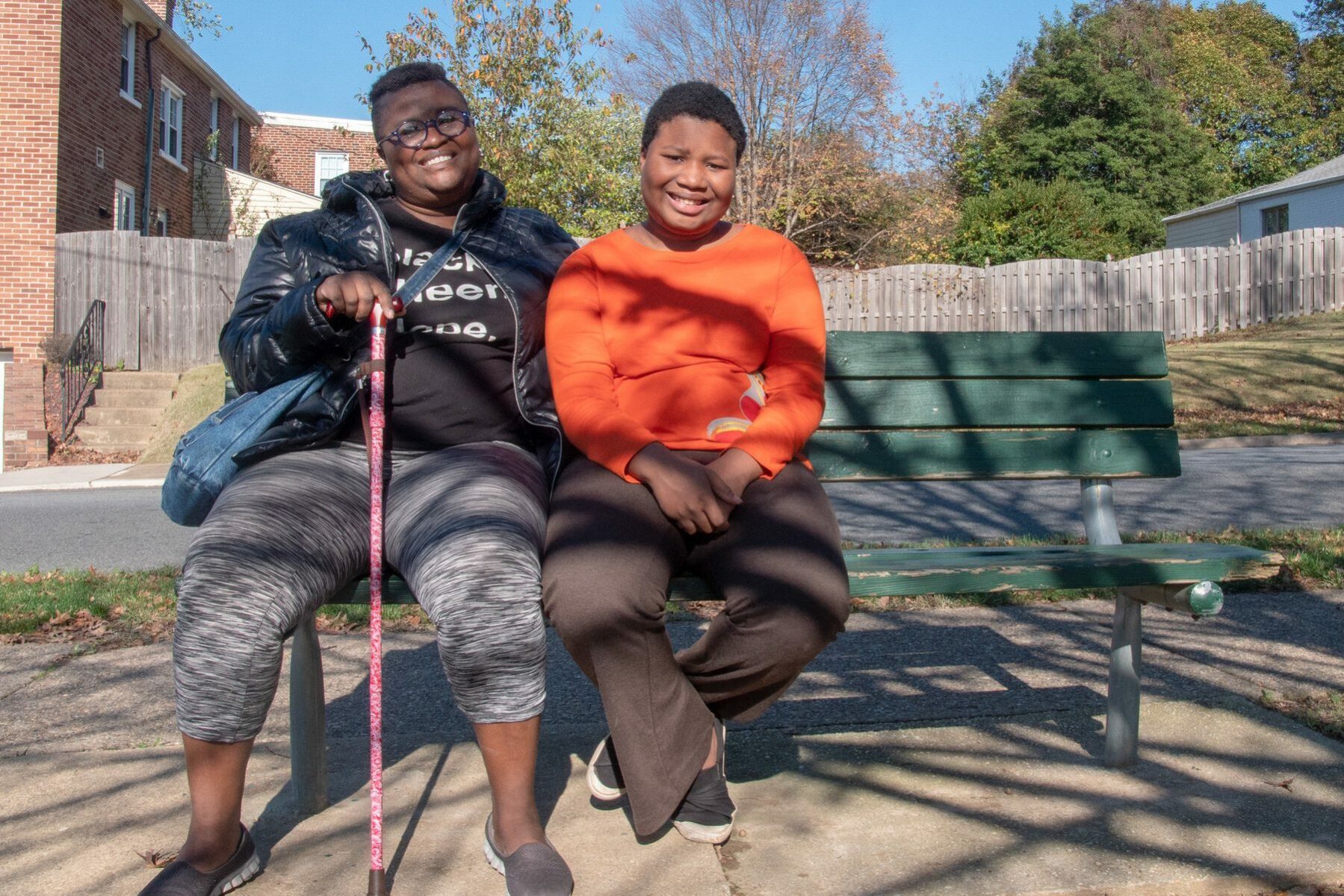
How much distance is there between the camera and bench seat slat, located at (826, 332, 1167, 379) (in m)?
3.51

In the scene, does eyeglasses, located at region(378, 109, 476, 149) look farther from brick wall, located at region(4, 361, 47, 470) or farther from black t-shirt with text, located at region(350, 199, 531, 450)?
brick wall, located at region(4, 361, 47, 470)

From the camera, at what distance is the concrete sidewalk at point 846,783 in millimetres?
2473

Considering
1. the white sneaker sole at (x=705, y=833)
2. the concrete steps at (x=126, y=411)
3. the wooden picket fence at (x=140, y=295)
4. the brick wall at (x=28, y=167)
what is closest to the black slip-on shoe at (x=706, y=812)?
the white sneaker sole at (x=705, y=833)

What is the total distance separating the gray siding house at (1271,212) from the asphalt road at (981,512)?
2187 cm

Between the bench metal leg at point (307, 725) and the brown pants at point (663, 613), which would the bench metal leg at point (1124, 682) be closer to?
the brown pants at point (663, 613)

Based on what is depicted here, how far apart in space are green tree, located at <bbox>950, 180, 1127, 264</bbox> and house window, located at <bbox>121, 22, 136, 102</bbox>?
19337 mm

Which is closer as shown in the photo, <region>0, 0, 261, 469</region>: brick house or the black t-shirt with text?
the black t-shirt with text

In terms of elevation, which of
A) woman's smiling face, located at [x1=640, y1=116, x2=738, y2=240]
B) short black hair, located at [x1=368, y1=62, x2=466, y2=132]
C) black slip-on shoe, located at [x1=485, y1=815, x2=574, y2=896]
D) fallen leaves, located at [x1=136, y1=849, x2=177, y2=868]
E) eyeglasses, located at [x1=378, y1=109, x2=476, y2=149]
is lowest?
fallen leaves, located at [x1=136, y1=849, x2=177, y2=868]

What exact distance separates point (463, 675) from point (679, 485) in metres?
0.61

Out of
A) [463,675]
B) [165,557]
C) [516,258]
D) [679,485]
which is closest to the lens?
[463,675]

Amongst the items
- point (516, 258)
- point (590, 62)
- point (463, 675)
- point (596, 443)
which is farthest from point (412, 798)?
point (590, 62)

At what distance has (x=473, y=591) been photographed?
2.36 metres

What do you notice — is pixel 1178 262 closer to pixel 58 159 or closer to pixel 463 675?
pixel 58 159

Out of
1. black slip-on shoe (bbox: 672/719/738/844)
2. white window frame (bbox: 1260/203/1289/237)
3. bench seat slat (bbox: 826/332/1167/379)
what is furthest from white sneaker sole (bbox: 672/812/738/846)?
white window frame (bbox: 1260/203/1289/237)
